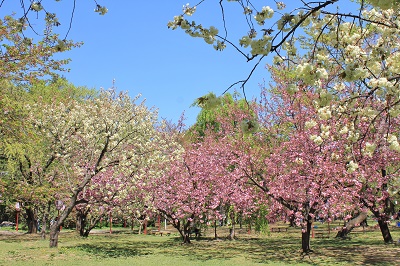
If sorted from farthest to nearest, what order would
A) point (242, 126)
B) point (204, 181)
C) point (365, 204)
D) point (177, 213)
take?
point (204, 181), point (177, 213), point (365, 204), point (242, 126)

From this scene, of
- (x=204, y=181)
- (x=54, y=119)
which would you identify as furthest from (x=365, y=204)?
(x=54, y=119)

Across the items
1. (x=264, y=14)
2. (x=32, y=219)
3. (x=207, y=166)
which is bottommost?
(x=32, y=219)

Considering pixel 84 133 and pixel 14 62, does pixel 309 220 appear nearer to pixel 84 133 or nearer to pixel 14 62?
pixel 84 133

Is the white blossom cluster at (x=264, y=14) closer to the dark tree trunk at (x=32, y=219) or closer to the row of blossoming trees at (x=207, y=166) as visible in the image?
the row of blossoming trees at (x=207, y=166)

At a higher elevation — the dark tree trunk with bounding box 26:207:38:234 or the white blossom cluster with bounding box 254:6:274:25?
the white blossom cluster with bounding box 254:6:274:25

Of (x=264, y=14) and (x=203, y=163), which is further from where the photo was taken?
(x=203, y=163)

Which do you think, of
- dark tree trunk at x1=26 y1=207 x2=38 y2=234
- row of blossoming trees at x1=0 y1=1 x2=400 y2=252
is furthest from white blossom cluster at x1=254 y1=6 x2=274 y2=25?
dark tree trunk at x1=26 y1=207 x2=38 y2=234

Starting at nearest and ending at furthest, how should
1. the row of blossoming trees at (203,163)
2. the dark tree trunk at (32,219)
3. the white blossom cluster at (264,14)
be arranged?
the white blossom cluster at (264,14), the row of blossoming trees at (203,163), the dark tree trunk at (32,219)

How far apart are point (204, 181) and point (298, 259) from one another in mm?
8641

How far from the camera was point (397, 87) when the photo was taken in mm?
4504

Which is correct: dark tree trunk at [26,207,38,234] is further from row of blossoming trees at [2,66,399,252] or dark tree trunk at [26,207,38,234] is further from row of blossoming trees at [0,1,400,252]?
row of blossoming trees at [2,66,399,252]

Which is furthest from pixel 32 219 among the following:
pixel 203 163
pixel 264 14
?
pixel 264 14

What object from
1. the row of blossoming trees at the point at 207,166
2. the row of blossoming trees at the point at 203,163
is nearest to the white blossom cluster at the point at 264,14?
the row of blossoming trees at the point at 203,163

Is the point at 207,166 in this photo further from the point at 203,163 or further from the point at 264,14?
the point at 264,14
